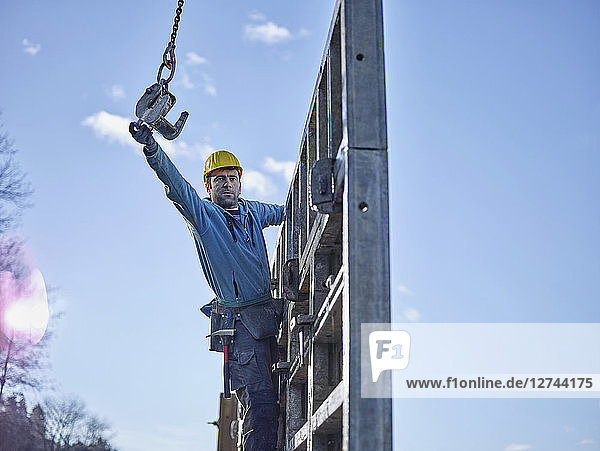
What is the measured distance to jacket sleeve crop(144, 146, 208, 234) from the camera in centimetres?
381

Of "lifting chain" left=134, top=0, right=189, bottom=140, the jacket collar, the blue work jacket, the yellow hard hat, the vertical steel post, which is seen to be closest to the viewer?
the vertical steel post

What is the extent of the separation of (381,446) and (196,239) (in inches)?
95.2

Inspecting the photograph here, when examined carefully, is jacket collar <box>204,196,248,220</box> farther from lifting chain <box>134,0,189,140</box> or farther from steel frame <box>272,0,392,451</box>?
lifting chain <box>134,0,189,140</box>

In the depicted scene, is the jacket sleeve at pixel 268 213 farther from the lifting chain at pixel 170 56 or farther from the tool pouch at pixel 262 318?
the lifting chain at pixel 170 56

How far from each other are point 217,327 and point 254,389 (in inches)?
17.1

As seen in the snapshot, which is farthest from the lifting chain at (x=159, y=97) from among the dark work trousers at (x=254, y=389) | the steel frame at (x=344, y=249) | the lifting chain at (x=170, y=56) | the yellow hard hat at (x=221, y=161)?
the dark work trousers at (x=254, y=389)

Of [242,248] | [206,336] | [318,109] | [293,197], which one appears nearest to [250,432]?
[206,336]

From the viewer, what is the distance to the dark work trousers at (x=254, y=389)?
4000 millimetres

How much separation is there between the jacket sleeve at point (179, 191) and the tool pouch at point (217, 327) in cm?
51

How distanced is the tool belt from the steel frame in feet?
1.11

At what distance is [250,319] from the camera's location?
4.29 meters

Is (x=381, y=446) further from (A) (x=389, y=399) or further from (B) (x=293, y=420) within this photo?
(B) (x=293, y=420)

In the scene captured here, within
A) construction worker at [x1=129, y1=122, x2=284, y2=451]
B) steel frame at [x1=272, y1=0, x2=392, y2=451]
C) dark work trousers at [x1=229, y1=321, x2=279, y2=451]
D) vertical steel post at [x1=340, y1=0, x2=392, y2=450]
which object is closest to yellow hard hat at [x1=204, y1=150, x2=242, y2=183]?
construction worker at [x1=129, y1=122, x2=284, y2=451]

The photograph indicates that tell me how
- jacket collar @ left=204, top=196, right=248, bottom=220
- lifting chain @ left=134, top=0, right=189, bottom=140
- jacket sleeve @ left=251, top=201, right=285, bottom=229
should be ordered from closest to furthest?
lifting chain @ left=134, top=0, right=189, bottom=140
jacket collar @ left=204, top=196, right=248, bottom=220
jacket sleeve @ left=251, top=201, right=285, bottom=229
